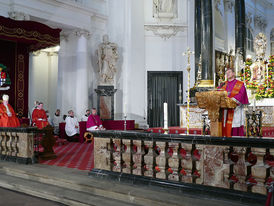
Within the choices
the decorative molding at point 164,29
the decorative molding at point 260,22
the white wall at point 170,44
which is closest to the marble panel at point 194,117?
the white wall at point 170,44

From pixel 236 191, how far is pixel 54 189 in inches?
102

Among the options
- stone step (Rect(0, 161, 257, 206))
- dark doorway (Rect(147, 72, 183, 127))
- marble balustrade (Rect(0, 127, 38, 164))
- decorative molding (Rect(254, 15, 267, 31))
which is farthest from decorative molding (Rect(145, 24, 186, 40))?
stone step (Rect(0, 161, 257, 206))

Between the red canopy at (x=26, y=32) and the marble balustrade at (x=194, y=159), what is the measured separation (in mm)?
7148

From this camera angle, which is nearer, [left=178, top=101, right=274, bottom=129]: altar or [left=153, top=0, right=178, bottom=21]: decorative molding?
[left=178, top=101, right=274, bottom=129]: altar

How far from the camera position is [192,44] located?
16141 mm

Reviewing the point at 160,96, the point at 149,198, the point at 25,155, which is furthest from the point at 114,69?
the point at 149,198

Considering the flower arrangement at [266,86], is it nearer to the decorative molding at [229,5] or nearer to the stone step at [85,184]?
the stone step at [85,184]

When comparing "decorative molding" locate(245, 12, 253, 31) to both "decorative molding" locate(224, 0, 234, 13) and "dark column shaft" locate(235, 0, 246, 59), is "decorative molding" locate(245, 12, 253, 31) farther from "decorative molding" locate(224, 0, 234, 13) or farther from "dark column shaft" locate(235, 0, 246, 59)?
"dark column shaft" locate(235, 0, 246, 59)

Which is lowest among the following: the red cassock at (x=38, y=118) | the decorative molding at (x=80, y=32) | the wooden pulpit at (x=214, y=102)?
the red cassock at (x=38, y=118)

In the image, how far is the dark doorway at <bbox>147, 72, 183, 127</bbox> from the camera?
15930 millimetres

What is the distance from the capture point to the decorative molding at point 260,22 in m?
23.9

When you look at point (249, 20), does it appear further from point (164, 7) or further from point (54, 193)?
point (54, 193)

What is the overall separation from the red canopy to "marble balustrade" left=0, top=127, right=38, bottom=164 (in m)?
4.37

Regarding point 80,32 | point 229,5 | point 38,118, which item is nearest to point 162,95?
point 80,32
